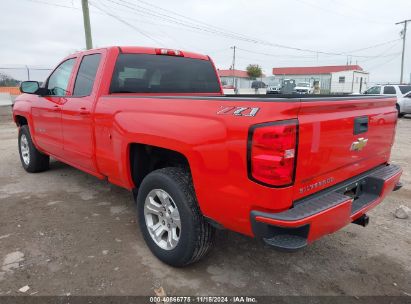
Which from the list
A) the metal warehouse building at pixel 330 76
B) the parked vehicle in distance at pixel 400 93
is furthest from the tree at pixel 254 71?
the parked vehicle in distance at pixel 400 93

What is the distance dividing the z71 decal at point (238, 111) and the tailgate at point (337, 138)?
0.92ft

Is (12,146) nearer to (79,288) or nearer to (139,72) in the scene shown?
(139,72)

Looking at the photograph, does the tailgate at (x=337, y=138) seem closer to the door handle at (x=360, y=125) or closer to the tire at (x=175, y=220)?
the door handle at (x=360, y=125)

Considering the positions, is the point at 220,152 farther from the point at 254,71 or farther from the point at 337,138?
the point at 254,71

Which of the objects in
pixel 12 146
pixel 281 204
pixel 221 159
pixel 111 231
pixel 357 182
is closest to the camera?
pixel 281 204

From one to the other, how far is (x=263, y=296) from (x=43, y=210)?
9.47 ft

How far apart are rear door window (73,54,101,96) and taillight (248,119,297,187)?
7.70ft

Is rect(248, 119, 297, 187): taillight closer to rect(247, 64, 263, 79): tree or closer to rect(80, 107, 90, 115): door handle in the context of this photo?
rect(80, 107, 90, 115): door handle

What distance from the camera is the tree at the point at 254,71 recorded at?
6216 centimetres

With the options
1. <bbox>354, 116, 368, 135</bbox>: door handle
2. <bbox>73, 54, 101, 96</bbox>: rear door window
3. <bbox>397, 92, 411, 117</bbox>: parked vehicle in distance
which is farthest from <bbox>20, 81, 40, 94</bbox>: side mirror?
<bbox>397, 92, 411, 117</bbox>: parked vehicle in distance

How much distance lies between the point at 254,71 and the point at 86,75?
6074cm

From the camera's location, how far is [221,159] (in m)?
2.22

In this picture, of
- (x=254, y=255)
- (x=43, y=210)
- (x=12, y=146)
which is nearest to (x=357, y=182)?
(x=254, y=255)

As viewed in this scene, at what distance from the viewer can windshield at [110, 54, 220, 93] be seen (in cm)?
368
